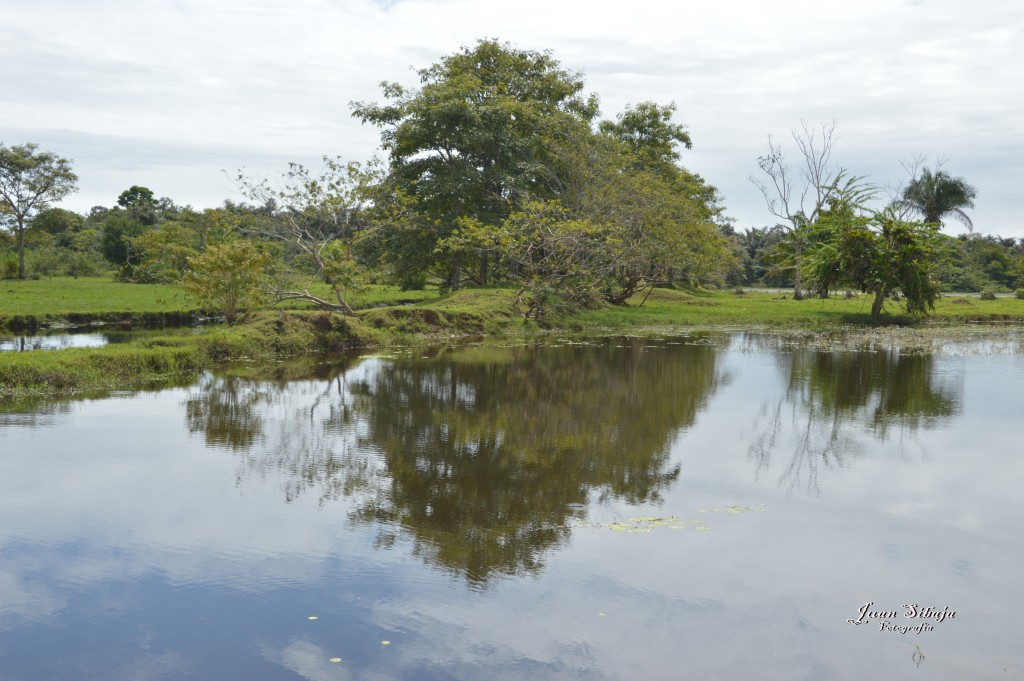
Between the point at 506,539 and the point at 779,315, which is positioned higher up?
the point at 779,315

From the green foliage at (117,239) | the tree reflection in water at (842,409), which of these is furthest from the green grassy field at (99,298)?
the tree reflection in water at (842,409)

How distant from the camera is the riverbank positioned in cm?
1526

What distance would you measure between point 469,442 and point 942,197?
1891 inches

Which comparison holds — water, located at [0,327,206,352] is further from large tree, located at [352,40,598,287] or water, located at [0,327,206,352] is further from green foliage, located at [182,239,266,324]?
large tree, located at [352,40,598,287]

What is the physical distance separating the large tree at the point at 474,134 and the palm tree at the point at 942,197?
84.4 feet

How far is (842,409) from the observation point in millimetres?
14266

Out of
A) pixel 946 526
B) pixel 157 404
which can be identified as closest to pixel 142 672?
pixel 946 526

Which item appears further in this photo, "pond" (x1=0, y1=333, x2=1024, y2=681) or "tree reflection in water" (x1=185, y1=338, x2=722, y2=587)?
"tree reflection in water" (x1=185, y1=338, x2=722, y2=587)

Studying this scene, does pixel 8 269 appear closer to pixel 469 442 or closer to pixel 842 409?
pixel 469 442

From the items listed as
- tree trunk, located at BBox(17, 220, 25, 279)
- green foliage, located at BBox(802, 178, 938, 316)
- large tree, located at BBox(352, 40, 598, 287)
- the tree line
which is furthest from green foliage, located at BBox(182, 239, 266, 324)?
tree trunk, located at BBox(17, 220, 25, 279)

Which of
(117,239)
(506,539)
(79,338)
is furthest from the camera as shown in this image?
(117,239)

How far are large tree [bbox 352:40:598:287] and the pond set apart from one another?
65.4ft

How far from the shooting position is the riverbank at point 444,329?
15.3 meters

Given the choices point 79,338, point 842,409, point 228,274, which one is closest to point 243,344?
point 228,274
